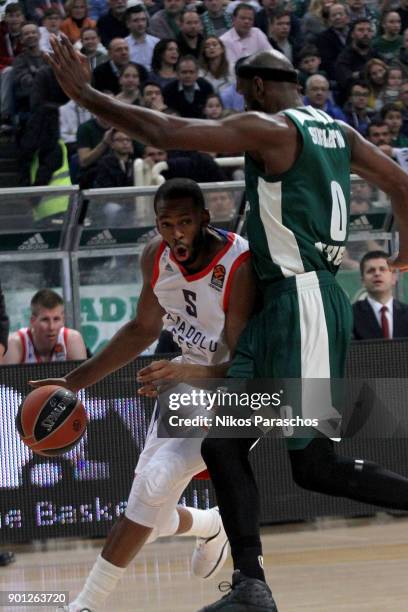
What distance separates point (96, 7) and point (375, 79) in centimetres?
332

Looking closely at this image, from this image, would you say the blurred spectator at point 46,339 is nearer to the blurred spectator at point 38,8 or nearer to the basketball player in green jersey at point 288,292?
the basketball player in green jersey at point 288,292

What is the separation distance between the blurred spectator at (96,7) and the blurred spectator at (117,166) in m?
3.89

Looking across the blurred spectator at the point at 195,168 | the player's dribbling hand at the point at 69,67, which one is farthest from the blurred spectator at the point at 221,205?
the player's dribbling hand at the point at 69,67

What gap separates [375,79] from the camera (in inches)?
543

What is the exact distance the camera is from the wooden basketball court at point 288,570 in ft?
19.7

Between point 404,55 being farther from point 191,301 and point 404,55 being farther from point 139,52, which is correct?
point 191,301

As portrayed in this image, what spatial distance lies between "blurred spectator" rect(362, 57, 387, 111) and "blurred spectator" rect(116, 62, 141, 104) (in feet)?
9.65

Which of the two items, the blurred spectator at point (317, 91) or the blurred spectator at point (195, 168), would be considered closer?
the blurred spectator at point (195, 168)

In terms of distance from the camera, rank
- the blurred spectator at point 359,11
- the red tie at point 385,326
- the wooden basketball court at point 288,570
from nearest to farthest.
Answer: the wooden basketball court at point 288,570, the red tie at point 385,326, the blurred spectator at point 359,11

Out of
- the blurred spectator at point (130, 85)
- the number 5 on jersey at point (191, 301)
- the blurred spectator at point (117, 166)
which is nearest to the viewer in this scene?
the number 5 on jersey at point (191, 301)

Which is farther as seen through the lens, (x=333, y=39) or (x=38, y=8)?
(x=333, y=39)

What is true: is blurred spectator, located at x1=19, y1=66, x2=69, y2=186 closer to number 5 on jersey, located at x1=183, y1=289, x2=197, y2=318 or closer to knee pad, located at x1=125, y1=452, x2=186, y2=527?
number 5 on jersey, located at x1=183, y1=289, x2=197, y2=318

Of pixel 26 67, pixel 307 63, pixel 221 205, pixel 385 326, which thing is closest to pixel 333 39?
pixel 307 63

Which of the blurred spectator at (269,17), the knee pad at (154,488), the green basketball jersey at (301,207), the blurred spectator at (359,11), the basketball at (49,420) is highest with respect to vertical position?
the blurred spectator at (359,11)
